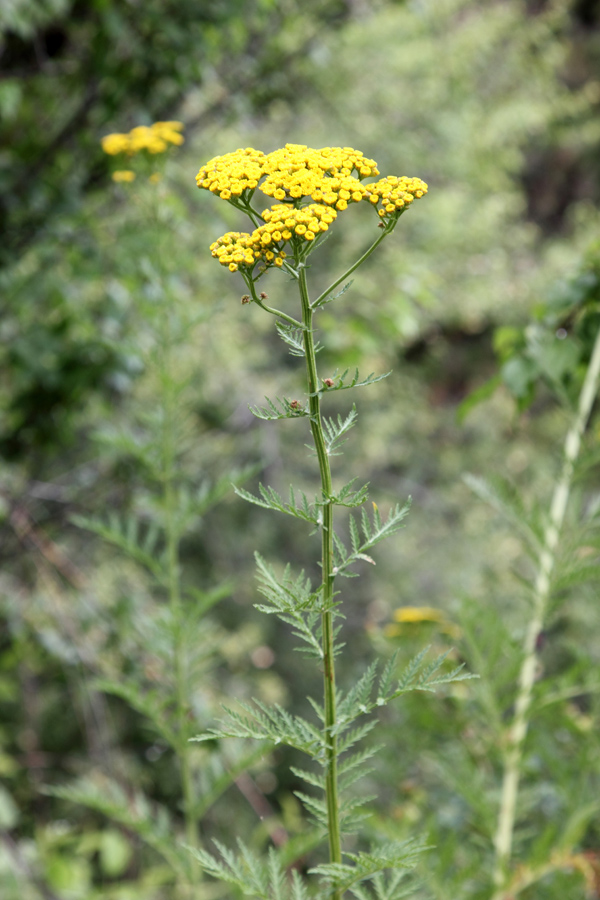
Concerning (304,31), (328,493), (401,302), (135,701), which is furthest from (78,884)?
(304,31)

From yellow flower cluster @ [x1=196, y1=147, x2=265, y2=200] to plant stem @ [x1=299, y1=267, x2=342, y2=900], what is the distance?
0.08 m

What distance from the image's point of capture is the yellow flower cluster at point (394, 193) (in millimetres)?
506

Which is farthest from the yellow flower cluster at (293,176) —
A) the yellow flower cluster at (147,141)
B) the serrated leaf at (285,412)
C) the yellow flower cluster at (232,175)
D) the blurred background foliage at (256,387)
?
the yellow flower cluster at (147,141)

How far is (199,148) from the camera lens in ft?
7.63

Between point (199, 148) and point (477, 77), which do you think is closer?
point (199, 148)

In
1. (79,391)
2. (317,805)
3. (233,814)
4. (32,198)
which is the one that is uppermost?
(32,198)

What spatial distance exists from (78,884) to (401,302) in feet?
5.30

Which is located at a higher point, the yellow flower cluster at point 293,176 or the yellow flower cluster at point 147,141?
the yellow flower cluster at point 147,141

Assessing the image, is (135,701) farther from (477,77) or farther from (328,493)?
(477,77)

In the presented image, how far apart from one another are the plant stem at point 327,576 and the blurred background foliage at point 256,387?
378 millimetres

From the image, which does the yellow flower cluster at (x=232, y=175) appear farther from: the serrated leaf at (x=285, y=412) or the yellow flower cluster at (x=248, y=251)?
the serrated leaf at (x=285, y=412)

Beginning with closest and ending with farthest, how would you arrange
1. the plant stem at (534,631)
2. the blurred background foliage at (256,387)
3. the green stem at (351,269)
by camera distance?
the green stem at (351,269)
the plant stem at (534,631)
the blurred background foliage at (256,387)

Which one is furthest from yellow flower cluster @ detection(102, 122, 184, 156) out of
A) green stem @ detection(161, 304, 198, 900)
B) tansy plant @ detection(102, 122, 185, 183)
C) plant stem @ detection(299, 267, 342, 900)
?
plant stem @ detection(299, 267, 342, 900)

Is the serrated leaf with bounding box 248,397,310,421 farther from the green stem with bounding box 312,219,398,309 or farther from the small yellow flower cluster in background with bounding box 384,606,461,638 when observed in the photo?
the small yellow flower cluster in background with bounding box 384,606,461,638
